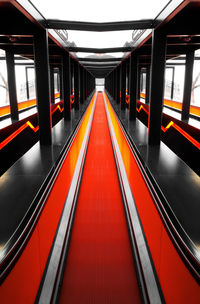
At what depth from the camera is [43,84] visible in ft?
23.1

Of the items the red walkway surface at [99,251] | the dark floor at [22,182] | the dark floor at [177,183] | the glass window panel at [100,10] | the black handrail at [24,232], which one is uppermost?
the glass window panel at [100,10]

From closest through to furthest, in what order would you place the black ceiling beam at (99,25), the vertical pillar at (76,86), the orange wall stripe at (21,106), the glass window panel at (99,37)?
1. the black ceiling beam at (99,25)
2. the glass window panel at (99,37)
3. the orange wall stripe at (21,106)
4. the vertical pillar at (76,86)

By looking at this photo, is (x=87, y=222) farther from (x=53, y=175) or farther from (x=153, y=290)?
(x=153, y=290)

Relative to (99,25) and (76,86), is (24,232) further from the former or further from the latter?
(76,86)

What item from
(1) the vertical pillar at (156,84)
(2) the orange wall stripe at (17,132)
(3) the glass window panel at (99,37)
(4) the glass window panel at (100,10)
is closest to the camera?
(2) the orange wall stripe at (17,132)

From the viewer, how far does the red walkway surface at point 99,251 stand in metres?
3.21

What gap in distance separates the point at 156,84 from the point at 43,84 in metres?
3.22

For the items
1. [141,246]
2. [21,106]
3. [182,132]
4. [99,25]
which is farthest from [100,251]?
[21,106]

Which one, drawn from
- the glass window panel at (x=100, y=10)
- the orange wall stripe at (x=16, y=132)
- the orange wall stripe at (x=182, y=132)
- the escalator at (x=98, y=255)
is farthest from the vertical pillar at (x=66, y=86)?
the escalator at (x=98, y=255)

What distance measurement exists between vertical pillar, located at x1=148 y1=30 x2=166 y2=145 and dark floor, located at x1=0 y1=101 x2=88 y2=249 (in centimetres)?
271

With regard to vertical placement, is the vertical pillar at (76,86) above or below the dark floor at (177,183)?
above

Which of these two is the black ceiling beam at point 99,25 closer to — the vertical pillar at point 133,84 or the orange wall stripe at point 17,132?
the orange wall stripe at point 17,132

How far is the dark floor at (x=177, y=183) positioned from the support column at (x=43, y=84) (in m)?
2.74

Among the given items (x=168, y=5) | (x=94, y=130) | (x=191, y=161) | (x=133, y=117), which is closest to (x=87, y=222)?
(x=191, y=161)
